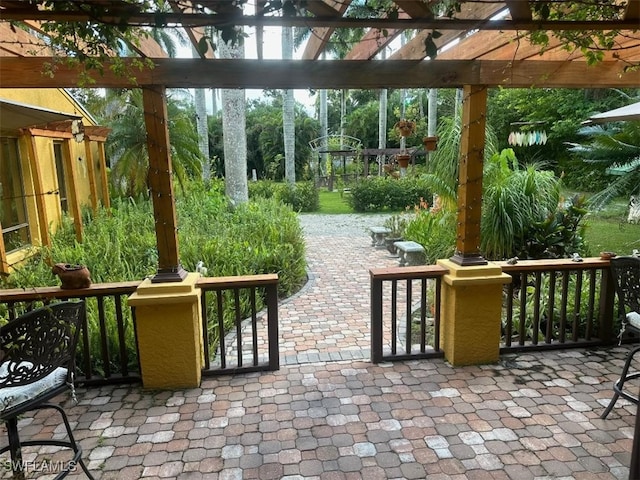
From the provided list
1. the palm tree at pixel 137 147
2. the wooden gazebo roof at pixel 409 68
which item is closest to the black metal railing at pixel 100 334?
the wooden gazebo roof at pixel 409 68

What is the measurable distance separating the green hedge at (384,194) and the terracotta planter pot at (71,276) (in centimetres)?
1157

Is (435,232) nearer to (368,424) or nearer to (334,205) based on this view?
(368,424)

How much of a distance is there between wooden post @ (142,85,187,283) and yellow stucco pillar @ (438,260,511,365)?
190 centimetres

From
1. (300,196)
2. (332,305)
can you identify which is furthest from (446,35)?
(300,196)

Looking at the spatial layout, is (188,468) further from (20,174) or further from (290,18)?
(20,174)

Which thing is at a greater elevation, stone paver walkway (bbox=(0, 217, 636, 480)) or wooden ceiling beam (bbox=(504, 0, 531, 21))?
wooden ceiling beam (bbox=(504, 0, 531, 21))

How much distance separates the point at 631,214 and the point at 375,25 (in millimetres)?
4859

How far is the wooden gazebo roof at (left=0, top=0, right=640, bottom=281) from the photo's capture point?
2104mm

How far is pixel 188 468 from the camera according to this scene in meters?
2.13

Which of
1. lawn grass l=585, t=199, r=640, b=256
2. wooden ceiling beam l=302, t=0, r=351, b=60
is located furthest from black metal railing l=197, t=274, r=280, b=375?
lawn grass l=585, t=199, r=640, b=256

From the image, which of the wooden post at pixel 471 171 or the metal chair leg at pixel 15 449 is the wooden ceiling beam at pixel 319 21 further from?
the metal chair leg at pixel 15 449

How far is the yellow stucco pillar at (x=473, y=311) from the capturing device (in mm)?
3064

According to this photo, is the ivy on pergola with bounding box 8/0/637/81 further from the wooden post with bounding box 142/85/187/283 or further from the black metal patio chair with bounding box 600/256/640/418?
the black metal patio chair with bounding box 600/256/640/418

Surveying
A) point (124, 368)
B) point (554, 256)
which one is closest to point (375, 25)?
point (124, 368)
